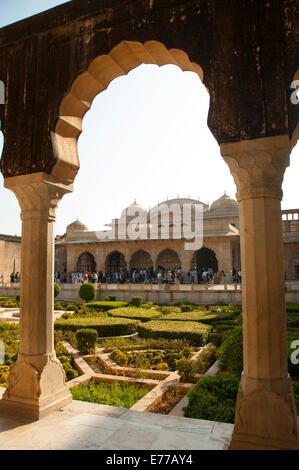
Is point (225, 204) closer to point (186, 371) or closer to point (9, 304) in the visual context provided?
point (9, 304)

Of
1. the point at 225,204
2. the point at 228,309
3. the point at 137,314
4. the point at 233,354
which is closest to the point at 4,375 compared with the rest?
the point at 233,354

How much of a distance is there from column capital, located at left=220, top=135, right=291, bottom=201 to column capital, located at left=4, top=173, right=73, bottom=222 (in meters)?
1.97

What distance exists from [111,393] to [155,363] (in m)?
1.97

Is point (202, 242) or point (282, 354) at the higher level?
point (202, 242)

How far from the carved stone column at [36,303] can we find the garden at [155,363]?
3.69 ft

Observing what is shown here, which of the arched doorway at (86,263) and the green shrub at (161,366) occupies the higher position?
the arched doorway at (86,263)

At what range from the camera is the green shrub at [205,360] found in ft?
20.2

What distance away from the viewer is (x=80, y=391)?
4832 mm

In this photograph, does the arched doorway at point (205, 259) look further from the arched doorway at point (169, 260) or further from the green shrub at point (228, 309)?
the green shrub at point (228, 309)

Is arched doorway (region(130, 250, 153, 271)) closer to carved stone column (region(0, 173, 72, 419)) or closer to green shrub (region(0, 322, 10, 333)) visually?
green shrub (region(0, 322, 10, 333))

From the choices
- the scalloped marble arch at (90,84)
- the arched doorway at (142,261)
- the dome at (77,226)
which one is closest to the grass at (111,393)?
the scalloped marble arch at (90,84)

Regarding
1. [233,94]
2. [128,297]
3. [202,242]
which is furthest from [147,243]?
[233,94]

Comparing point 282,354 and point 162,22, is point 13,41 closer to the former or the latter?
point 162,22
